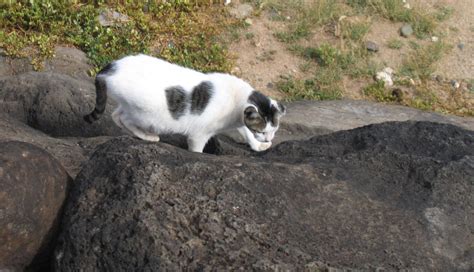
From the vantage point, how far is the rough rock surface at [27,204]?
356 cm

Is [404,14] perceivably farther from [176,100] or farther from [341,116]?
[176,100]

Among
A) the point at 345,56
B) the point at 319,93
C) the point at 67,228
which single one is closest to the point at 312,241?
the point at 67,228

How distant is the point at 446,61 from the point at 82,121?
5.78m

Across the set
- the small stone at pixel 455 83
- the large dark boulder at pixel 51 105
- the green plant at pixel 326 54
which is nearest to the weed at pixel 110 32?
the green plant at pixel 326 54

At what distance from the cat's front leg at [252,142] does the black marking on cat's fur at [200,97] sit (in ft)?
1.92

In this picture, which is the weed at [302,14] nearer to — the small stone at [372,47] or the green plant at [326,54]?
the green plant at [326,54]

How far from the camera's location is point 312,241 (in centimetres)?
342

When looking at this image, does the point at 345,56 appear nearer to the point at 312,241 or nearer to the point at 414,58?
the point at 414,58

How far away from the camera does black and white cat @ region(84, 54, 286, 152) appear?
5785 mm

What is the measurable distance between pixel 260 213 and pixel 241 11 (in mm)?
6758

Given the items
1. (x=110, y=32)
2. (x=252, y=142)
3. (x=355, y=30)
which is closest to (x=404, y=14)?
(x=355, y=30)

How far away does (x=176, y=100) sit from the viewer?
19.4 feet

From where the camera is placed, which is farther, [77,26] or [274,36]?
[274,36]

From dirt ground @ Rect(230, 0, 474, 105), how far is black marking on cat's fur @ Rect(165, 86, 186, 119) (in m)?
2.92
